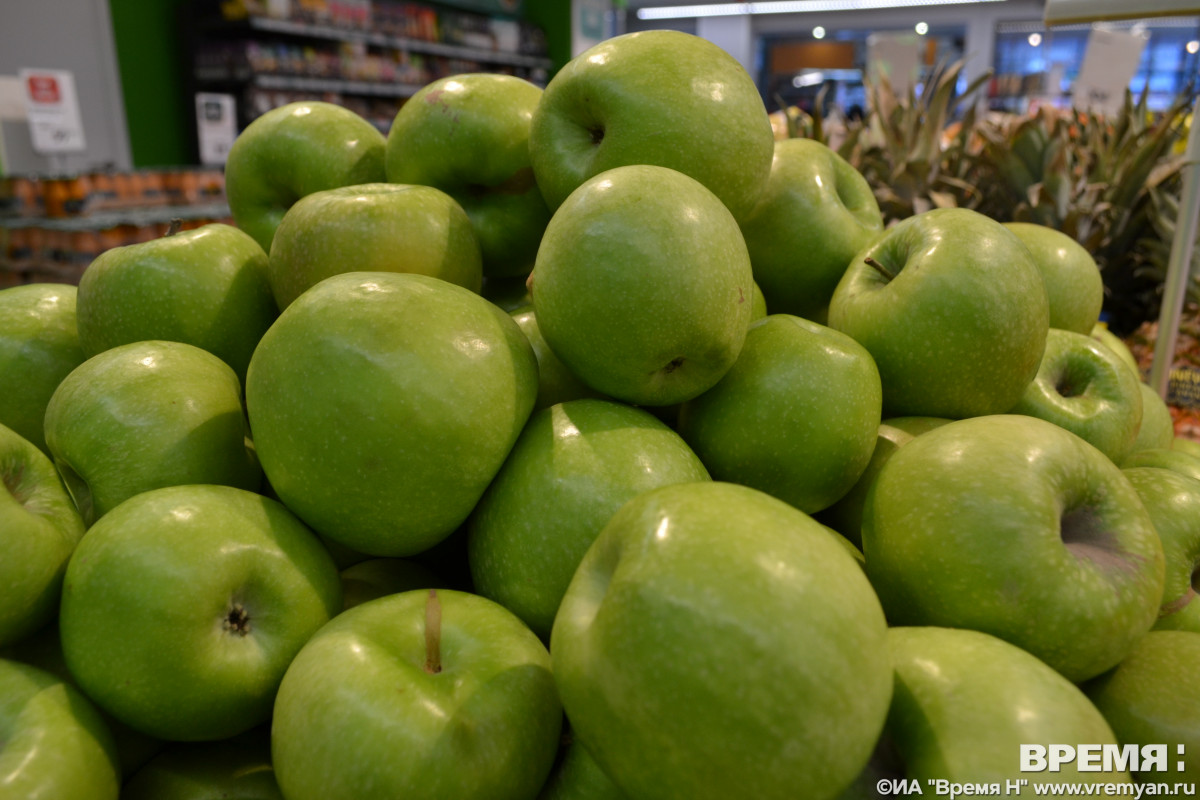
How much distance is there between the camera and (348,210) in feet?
3.66

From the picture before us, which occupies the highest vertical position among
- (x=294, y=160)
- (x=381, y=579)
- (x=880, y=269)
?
(x=294, y=160)

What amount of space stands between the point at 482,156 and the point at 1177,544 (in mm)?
1114

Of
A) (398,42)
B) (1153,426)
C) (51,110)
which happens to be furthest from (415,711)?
(398,42)

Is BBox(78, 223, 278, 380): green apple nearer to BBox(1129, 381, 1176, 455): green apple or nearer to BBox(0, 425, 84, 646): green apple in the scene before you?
BBox(0, 425, 84, 646): green apple

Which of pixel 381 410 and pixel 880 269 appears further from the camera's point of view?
pixel 880 269

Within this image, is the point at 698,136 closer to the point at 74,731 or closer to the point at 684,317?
the point at 684,317

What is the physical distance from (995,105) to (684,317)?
46.8 feet

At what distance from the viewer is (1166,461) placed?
1.23 m

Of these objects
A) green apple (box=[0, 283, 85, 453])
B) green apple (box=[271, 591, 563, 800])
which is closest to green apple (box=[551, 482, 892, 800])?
green apple (box=[271, 591, 563, 800])

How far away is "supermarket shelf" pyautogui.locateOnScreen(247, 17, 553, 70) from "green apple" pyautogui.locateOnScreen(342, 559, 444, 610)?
5.62 m

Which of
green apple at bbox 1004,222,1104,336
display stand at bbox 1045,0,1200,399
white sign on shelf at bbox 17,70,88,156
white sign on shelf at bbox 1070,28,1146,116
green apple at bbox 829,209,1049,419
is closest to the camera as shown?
green apple at bbox 829,209,1049,419

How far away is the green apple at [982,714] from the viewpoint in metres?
0.66

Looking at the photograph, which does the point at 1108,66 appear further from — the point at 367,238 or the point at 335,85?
the point at 335,85

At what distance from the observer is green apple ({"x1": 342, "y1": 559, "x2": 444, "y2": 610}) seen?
0.99 m
